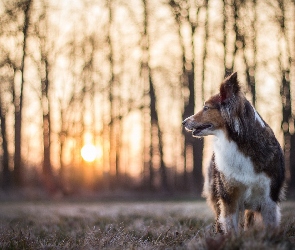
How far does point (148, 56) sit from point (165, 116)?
902cm

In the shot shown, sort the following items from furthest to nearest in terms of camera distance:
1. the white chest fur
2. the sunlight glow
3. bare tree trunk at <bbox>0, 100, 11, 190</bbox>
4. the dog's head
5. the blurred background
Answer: the sunlight glow → bare tree trunk at <bbox>0, 100, 11, 190</bbox> → the blurred background → the dog's head → the white chest fur

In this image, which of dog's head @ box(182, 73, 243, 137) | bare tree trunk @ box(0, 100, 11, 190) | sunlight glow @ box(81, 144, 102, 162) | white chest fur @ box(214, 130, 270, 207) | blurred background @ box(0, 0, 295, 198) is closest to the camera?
white chest fur @ box(214, 130, 270, 207)

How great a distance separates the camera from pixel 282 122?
23625mm

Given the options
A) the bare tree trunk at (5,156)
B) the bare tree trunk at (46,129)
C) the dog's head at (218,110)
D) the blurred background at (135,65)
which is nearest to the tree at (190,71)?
the blurred background at (135,65)

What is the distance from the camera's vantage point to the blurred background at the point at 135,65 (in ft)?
76.0

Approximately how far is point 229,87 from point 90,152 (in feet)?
99.9

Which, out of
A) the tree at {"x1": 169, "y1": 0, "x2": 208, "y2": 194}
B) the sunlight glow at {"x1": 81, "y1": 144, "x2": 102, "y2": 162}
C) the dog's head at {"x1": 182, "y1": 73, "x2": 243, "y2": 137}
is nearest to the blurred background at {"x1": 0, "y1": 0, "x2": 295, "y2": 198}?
the tree at {"x1": 169, "y1": 0, "x2": 208, "y2": 194}

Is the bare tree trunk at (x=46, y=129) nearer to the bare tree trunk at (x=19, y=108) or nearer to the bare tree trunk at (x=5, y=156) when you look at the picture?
the bare tree trunk at (x=19, y=108)

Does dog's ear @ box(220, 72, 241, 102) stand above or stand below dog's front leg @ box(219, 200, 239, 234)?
above

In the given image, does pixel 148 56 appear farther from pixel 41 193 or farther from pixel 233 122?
pixel 233 122

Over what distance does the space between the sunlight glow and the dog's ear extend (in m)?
26.5

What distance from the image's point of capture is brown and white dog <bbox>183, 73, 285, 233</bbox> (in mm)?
5914

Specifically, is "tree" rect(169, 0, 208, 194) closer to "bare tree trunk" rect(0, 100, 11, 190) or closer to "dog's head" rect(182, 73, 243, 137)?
"bare tree trunk" rect(0, 100, 11, 190)

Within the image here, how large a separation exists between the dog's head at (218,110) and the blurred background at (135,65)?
16798 millimetres
